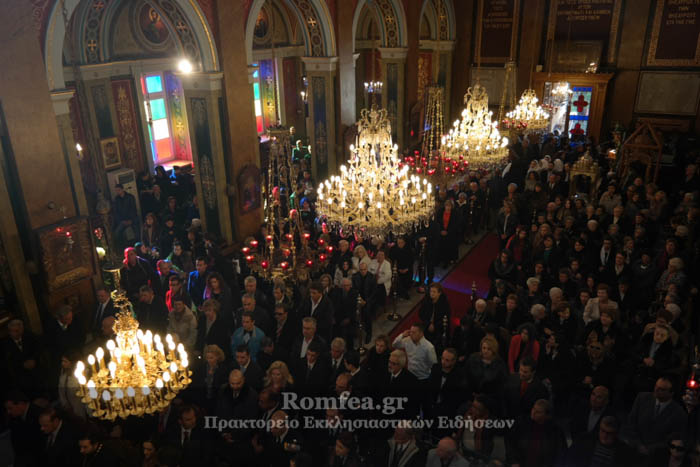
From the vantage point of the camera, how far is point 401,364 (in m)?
5.52

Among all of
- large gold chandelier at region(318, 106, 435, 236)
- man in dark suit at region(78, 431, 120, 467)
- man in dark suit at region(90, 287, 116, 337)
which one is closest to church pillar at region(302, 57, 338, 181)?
large gold chandelier at region(318, 106, 435, 236)

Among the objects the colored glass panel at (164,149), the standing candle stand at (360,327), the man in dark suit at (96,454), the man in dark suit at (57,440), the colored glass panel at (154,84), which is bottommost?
the standing candle stand at (360,327)

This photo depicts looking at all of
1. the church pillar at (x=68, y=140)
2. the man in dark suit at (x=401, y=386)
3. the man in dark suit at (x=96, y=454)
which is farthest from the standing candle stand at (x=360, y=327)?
the church pillar at (x=68, y=140)

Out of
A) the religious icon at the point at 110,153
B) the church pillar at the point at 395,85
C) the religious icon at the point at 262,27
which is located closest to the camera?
the religious icon at the point at 110,153

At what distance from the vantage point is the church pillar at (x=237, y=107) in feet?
32.5

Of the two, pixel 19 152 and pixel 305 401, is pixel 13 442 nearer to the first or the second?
pixel 305 401

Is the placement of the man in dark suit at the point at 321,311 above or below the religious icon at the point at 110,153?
below

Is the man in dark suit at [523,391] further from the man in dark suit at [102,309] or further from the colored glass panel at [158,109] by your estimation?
the colored glass panel at [158,109]

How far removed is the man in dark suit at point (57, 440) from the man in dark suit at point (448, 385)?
3555 mm

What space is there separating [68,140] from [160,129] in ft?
29.3

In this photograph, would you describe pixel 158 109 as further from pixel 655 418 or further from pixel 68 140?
pixel 655 418

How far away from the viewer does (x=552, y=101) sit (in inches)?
712

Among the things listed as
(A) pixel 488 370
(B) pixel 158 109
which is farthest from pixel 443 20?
(A) pixel 488 370

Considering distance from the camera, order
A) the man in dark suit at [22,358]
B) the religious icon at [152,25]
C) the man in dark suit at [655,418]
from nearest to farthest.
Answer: the man in dark suit at [655,418] < the man in dark suit at [22,358] < the religious icon at [152,25]
